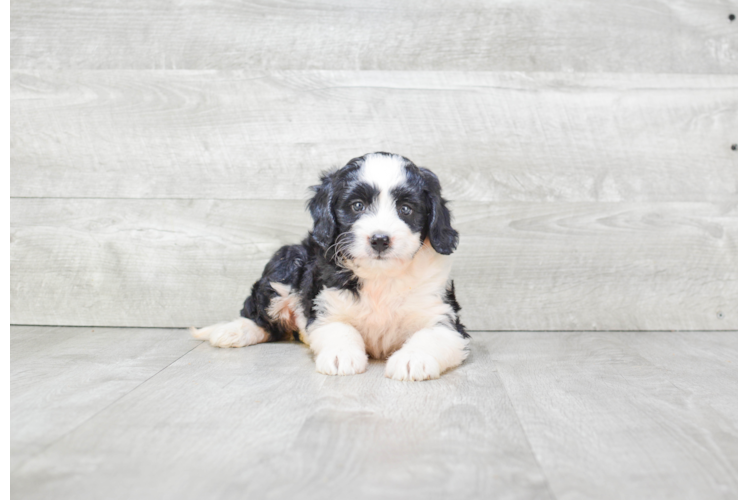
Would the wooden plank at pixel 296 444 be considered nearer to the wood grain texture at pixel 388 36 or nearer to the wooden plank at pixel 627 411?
the wooden plank at pixel 627 411

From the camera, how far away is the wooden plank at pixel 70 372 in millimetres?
1593

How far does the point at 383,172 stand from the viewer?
2211 millimetres

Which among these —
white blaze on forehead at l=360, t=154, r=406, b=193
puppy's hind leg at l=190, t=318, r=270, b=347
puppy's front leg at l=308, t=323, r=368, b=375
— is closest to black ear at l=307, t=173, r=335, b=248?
white blaze on forehead at l=360, t=154, r=406, b=193

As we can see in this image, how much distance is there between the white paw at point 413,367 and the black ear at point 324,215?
0.53m

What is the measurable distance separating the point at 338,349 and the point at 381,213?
51 centimetres

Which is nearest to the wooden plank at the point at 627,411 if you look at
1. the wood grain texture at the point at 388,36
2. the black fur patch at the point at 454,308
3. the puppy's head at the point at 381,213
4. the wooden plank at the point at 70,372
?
the black fur patch at the point at 454,308

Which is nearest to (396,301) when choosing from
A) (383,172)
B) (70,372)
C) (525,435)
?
(383,172)

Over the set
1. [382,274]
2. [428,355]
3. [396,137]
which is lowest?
[428,355]

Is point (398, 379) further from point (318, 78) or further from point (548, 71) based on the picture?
point (548, 71)

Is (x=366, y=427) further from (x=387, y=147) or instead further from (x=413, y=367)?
(x=387, y=147)

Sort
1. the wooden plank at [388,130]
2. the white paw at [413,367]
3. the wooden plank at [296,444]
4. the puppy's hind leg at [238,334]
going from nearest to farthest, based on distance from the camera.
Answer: the wooden plank at [296,444] < the white paw at [413,367] < the puppy's hind leg at [238,334] < the wooden plank at [388,130]

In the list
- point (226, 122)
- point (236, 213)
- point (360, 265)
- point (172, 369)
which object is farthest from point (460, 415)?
point (226, 122)

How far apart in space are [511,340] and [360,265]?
1.04 meters

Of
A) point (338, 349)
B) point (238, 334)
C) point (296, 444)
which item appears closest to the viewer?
point (296, 444)
